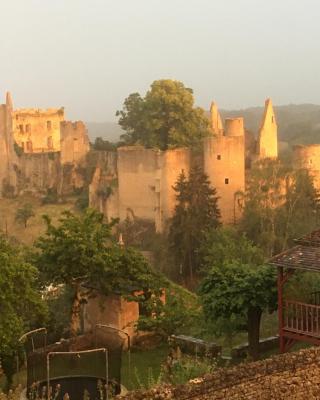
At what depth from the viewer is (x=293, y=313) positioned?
18.7 m

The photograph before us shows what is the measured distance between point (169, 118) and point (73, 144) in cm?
1333

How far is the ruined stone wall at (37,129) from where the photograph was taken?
74750 mm

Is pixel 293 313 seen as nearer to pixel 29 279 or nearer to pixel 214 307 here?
pixel 214 307

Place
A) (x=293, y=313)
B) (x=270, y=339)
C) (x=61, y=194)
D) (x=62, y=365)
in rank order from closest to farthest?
(x=62, y=365) < (x=293, y=313) < (x=270, y=339) < (x=61, y=194)

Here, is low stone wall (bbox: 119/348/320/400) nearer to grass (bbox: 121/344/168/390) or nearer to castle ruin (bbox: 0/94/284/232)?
grass (bbox: 121/344/168/390)

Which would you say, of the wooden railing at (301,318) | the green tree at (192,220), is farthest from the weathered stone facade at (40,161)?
the wooden railing at (301,318)

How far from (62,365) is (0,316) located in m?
1.89

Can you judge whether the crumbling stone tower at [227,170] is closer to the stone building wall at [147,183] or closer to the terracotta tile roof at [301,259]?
the stone building wall at [147,183]

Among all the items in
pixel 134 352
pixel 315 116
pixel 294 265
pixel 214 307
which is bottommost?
pixel 134 352

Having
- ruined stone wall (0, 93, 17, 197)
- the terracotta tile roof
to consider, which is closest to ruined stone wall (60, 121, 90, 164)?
ruined stone wall (0, 93, 17, 197)

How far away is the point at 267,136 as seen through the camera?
46.4 metres

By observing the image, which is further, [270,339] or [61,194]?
[61,194]

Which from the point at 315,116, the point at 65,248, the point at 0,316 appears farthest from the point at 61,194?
the point at 315,116

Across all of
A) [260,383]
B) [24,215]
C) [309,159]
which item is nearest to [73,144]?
[24,215]
